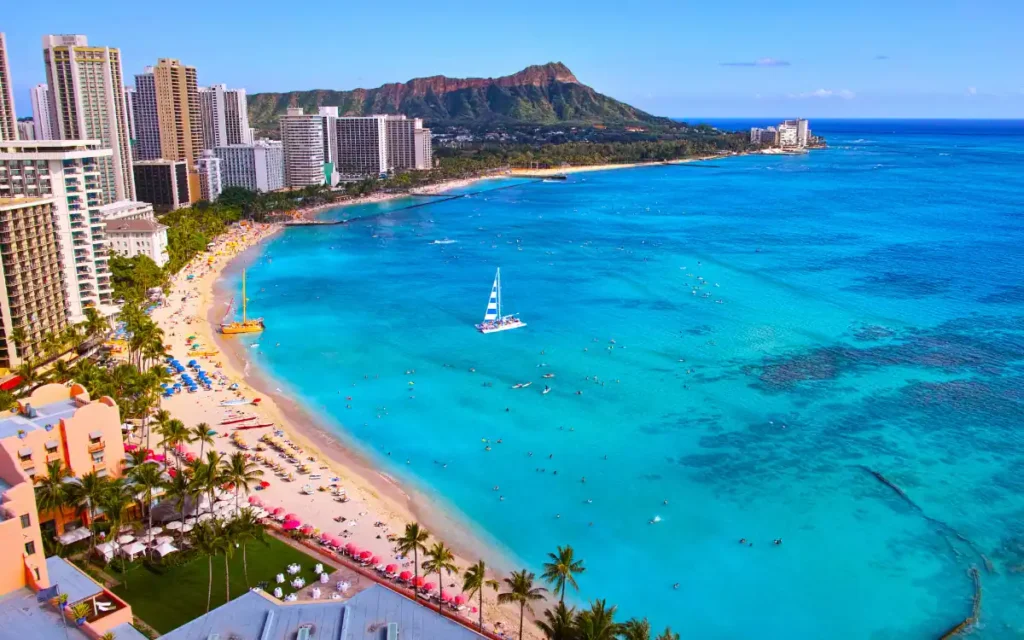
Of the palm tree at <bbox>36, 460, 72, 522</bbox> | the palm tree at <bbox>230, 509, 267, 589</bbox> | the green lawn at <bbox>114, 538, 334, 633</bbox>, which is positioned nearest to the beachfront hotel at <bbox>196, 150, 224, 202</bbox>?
the palm tree at <bbox>36, 460, 72, 522</bbox>

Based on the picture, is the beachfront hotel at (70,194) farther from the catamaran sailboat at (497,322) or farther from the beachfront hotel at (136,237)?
the catamaran sailboat at (497,322)

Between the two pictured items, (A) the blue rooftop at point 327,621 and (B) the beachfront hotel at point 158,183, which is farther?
(B) the beachfront hotel at point 158,183

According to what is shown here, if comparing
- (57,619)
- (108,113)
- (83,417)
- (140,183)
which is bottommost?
(57,619)

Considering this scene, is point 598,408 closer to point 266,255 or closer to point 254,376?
point 254,376

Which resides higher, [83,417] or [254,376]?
[83,417]

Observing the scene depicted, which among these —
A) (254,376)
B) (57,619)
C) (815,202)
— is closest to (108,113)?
→ (254,376)

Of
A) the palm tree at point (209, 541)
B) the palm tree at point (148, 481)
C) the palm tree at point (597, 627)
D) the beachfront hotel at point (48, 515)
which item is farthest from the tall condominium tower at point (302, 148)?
the palm tree at point (597, 627)

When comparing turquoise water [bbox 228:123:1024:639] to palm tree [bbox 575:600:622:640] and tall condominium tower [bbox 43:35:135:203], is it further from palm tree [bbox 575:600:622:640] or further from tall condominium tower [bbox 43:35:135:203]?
tall condominium tower [bbox 43:35:135:203]
